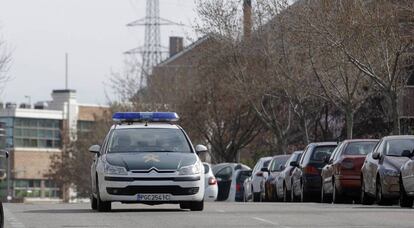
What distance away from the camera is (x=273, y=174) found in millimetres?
42156

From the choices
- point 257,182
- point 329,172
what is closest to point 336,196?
point 329,172

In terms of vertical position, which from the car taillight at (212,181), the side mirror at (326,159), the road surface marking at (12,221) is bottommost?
the road surface marking at (12,221)

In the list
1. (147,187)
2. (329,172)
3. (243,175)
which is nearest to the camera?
(147,187)

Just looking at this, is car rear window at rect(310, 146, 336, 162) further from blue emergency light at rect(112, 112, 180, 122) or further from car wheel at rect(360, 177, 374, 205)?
blue emergency light at rect(112, 112, 180, 122)

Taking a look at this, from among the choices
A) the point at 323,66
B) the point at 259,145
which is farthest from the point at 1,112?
the point at 323,66

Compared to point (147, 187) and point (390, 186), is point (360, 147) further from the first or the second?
point (147, 187)

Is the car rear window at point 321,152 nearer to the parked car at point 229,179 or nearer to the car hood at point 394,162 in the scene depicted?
the car hood at point 394,162

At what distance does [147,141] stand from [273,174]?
1645 centimetres

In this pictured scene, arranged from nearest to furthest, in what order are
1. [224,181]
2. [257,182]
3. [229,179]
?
1. [257,182]
2. [229,179]
3. [224,181]

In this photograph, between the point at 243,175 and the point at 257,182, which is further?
the point at 243,175

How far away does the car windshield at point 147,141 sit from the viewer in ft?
84.8

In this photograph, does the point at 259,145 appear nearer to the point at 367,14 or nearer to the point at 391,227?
the point at 367,14

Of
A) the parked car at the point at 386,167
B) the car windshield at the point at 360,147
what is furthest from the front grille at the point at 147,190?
the car windshield at the point at 360,147

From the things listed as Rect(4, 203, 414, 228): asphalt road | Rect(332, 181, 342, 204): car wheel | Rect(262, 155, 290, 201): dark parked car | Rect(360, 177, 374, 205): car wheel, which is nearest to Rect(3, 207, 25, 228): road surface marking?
Rect(4, 203, 414, 228): asphalt road
